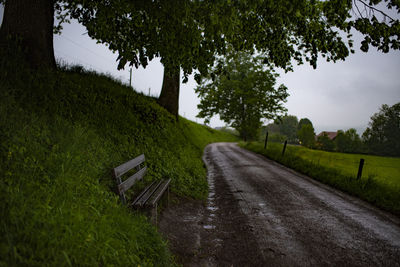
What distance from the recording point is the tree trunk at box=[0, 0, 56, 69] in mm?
5906

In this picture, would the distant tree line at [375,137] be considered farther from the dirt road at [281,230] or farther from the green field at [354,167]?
the dirt road at [281,230]

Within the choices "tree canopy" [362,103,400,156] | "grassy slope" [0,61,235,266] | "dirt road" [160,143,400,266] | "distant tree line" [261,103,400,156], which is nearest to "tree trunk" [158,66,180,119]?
"grassy slope" [0,61,235,266]

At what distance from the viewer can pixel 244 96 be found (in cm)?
3148

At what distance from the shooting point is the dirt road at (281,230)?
3553 mm

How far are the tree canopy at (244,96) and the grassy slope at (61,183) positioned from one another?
22774 mm

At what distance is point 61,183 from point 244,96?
3033cm

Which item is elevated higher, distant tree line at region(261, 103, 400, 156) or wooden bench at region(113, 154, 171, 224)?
distant tree line at region(261, 103, 400, 156)

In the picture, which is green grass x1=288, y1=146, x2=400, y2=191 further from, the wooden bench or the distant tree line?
the distant tree line

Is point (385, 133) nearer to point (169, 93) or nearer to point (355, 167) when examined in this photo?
point (355, 167)

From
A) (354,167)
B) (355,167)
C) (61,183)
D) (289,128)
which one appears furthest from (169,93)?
(289,128)

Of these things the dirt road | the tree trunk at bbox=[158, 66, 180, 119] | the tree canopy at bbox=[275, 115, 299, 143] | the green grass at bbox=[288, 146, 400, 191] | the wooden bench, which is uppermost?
the tree canopy at bbox=[275, 115, 299, 143]

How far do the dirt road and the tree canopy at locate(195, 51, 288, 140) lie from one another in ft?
72.3

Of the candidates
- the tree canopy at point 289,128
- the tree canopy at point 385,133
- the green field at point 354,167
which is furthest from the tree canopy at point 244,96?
the tree canopy at point 289,128

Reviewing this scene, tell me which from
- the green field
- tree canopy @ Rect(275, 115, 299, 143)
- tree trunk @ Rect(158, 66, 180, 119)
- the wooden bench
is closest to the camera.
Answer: the wooden bench
